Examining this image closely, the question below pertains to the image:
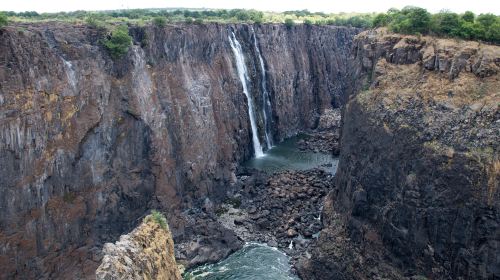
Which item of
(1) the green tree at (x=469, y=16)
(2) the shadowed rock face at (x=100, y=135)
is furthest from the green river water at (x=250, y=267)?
(1) the green tree at (x=469, y=16)

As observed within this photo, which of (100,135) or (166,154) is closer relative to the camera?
(100,135)

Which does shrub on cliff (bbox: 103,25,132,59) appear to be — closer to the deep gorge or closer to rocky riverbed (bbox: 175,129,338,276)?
the deep gorge

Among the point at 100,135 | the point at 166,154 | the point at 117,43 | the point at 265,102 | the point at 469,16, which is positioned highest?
the point at 469,16

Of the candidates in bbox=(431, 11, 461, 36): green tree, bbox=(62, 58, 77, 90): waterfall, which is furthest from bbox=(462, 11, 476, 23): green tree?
bbox=(62, 58, 77, 90): waterfall

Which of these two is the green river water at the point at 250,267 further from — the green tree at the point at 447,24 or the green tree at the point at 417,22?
the green tree at the point at 447,24

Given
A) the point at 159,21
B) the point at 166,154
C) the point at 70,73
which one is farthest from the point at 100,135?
the point at 159,21

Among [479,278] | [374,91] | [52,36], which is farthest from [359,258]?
[52,36]

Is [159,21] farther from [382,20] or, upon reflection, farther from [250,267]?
[250,267]

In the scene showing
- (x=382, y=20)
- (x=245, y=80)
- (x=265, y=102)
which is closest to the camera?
(x=382, y=20)
